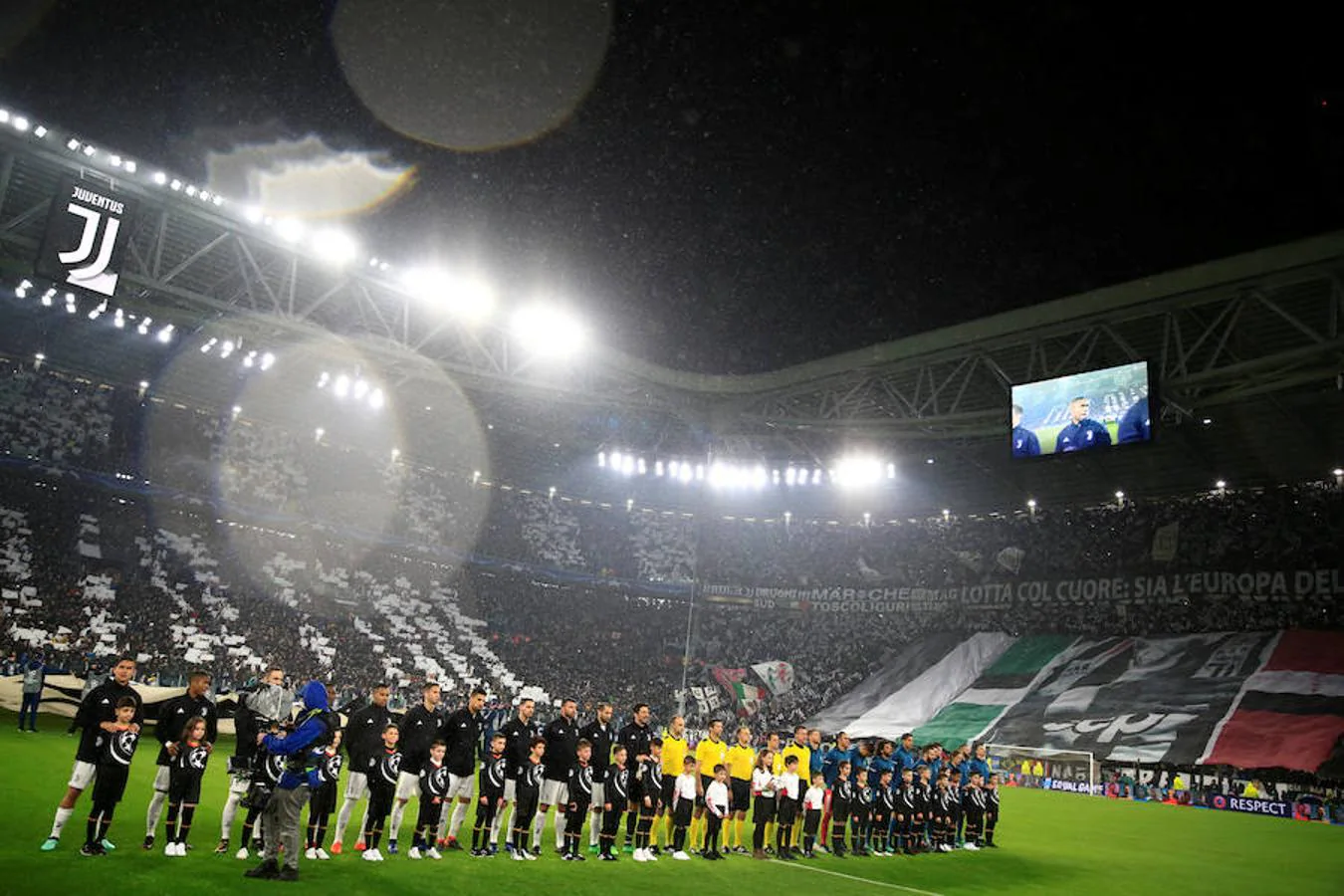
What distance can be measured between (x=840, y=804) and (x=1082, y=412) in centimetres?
1098

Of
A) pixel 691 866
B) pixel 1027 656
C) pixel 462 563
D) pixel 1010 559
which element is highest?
pixel 1010 559

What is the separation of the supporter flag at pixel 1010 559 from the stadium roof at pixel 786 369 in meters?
5.54

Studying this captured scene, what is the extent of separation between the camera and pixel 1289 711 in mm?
29453

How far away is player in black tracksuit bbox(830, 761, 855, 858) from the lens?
1404 centimetres

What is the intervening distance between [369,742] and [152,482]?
32.9m

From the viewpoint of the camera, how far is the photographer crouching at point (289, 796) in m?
8.31

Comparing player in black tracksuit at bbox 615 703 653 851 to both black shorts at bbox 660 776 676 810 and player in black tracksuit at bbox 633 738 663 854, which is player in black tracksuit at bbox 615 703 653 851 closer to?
player in black tracksuit at bbox 633 738 663 854

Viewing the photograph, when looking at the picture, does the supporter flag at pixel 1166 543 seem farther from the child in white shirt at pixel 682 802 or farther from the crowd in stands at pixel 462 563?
the child in white shirt at pixel 682 802

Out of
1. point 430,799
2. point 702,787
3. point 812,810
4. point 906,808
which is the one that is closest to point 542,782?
point 430,799

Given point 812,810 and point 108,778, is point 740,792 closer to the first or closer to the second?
point 812,810

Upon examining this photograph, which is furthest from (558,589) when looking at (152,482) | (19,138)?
(19,138)

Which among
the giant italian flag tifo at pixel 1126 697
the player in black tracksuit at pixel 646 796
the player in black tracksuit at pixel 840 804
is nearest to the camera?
the player in black tracksuit at pixel 646 796

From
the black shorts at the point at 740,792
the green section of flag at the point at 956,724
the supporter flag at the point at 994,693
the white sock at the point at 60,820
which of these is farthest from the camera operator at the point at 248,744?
the supporter flag at the point at 994,693

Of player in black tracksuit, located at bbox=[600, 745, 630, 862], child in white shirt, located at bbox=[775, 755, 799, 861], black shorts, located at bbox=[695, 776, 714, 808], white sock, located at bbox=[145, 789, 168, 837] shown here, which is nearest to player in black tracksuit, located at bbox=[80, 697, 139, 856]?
white sock, located at bbox=[145, 789, 168, 837]
